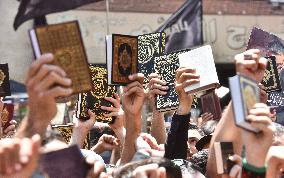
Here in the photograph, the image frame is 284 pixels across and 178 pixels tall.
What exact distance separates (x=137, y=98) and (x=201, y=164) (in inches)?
18.9

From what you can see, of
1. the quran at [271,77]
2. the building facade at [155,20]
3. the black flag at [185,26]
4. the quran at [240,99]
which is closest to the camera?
the quran at [240,99]

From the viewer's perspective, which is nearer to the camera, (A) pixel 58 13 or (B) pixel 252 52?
(B) pixel 252 52

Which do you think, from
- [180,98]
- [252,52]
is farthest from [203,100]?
[252,52]

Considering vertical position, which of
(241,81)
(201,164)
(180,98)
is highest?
(241,81)

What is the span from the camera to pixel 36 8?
1223 centimetres

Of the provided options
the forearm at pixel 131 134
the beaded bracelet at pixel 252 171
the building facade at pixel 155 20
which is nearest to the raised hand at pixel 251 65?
the beaded bracelet at pixel 252 171

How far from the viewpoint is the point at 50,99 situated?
2445 millimetres

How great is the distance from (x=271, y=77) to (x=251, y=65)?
174 cm

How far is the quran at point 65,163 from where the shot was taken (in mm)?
2291

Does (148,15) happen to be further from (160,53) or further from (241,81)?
(241,81)

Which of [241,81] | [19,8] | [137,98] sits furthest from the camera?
[19,8]

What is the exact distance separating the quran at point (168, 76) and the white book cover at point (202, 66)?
54 cm

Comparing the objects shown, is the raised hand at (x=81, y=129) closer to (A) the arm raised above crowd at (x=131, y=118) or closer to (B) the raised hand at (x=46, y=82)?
(A) the arm raised above crowd at (x=131, y=118)

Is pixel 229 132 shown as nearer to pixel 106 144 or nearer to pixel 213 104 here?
pixel 106 144
